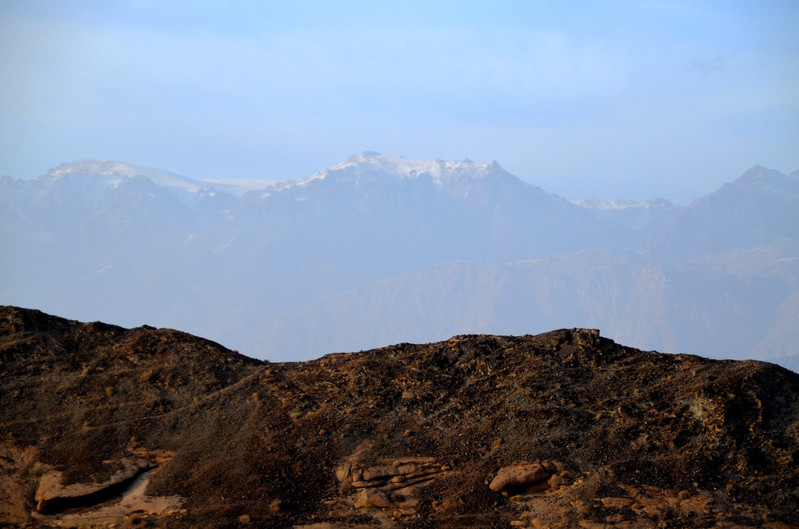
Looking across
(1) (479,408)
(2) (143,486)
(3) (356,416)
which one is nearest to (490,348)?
(1) (479,408)

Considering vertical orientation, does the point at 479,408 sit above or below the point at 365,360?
below

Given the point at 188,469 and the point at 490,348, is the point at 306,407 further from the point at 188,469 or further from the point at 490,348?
the point at 490,348

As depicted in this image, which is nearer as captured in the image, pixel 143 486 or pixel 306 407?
pixel 143 486

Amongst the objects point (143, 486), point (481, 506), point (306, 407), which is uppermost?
point (306, 407)

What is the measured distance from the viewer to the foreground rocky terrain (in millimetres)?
15031

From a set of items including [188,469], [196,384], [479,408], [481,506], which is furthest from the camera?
[196,384]

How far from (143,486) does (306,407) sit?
15.4 feet

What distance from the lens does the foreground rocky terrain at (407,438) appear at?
15031 mm

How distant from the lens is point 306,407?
767 inches

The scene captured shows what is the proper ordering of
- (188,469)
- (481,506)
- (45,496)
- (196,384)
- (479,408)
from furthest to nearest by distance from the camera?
1. (196,384)
2. (479,408)
3. (188,469)
4. (45,496)
5. (481,506)

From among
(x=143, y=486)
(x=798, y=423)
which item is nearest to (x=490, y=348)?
(x=798, y=423)

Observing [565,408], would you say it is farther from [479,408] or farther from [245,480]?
[245,480]

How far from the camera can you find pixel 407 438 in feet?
58.8

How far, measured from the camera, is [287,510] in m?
15.5
